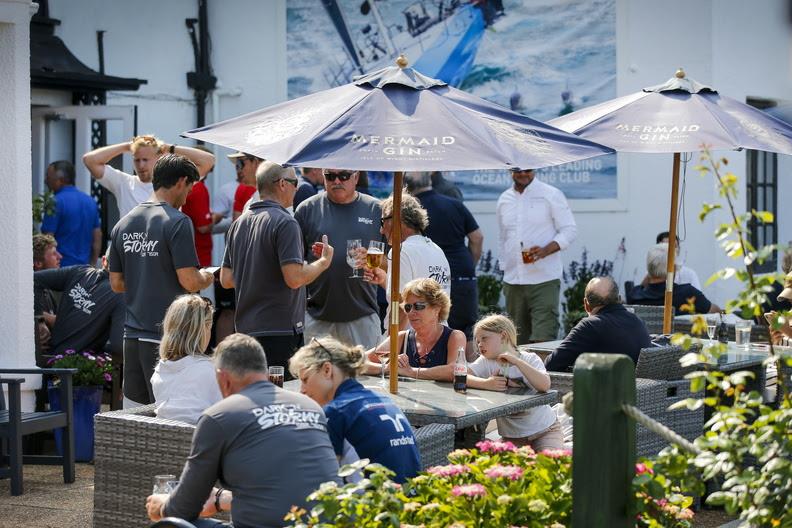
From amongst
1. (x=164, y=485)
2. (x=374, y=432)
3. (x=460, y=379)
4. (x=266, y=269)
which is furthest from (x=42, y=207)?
(x=374, y=432)

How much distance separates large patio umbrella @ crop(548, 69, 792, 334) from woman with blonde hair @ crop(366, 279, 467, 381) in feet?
4.88

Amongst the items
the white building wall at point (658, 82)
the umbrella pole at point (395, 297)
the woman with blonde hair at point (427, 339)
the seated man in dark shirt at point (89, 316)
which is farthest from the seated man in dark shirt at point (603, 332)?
the white building wall at point (658, 82)

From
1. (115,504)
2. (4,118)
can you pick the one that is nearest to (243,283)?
(115,504)

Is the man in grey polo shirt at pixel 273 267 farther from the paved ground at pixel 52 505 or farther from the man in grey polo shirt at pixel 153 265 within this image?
the paved ground at pixel 52 505

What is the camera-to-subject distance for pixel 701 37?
1226cm

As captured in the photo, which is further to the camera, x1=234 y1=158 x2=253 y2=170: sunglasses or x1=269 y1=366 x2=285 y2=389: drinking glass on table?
x1=234 y1=158 x2=253 y2=170: sunglasses

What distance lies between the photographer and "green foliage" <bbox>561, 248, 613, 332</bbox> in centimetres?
1215

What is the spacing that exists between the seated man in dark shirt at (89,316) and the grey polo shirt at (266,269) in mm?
1676

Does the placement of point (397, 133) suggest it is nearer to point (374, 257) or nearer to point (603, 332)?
point (374, 257)

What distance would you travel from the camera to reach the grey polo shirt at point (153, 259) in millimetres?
6492

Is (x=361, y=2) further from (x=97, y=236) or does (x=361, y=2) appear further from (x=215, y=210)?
(x=97, y=236)

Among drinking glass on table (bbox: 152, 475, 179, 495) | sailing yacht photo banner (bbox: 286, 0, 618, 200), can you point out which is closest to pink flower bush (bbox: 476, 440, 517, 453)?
drinking glass on table (bbox: 152, 475, 179, 495)

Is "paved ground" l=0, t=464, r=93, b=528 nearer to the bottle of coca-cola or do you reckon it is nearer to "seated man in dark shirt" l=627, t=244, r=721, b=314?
the bottle of coca-cola

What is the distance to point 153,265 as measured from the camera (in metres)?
6.55
